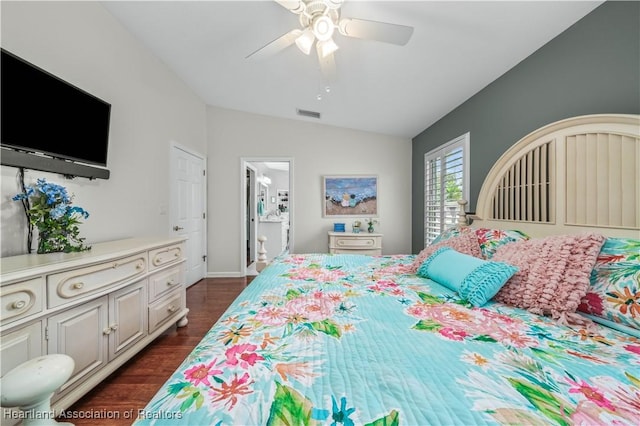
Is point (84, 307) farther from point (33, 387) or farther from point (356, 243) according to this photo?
point (356, 243)

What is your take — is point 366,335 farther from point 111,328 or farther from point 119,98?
point 119,98

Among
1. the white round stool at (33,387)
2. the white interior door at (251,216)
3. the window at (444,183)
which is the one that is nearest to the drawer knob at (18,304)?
the white round stool at (33,387)

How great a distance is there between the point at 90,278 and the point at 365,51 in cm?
259

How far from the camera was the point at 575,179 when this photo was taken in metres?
1.54

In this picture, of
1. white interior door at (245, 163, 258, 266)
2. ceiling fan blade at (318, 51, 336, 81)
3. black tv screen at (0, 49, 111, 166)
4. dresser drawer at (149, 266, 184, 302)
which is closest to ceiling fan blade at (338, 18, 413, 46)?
ceiling fan blade at (318, 51, 336, 81)

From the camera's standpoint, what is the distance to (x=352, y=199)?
4336mm

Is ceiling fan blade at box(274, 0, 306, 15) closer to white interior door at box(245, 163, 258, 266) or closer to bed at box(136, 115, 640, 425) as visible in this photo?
bed at box(136, 115, 640, 425)

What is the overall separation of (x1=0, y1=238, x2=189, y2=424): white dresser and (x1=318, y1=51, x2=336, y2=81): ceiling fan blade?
191cm

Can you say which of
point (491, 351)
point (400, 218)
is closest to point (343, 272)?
point (491, 351)

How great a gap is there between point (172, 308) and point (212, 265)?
6.60 ft

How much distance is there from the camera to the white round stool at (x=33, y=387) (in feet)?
1.94

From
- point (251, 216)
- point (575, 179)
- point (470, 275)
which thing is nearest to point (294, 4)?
point (470, 275)

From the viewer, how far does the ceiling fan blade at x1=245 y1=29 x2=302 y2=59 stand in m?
1.76

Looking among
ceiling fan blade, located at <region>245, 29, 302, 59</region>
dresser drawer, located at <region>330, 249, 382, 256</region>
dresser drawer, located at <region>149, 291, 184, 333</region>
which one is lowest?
dresser drawer, located at <region>149, 291, 184, 333</region>
